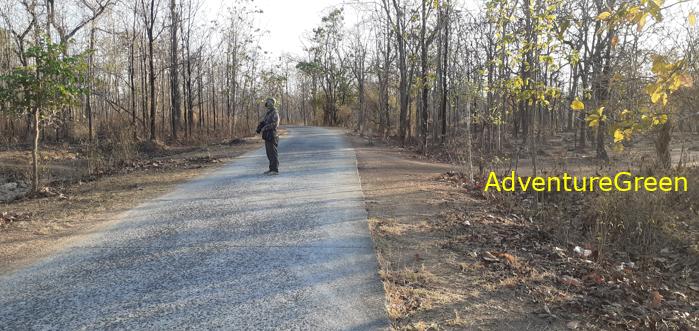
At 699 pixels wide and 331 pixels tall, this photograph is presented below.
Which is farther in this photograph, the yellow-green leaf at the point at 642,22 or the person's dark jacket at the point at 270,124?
the person's dark jacket at the point at 270,124

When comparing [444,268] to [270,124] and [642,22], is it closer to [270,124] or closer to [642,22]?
[642,22]

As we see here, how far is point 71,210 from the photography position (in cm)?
671

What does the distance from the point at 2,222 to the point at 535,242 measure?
21.9 ft

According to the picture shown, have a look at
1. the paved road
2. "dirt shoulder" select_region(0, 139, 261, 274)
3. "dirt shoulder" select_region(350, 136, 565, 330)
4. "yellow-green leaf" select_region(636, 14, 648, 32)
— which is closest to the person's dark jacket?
"dirt shoulder" select_region(0, 139, 261, 274)

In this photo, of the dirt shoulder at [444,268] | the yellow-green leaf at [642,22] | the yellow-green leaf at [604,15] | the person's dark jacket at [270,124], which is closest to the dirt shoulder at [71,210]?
the person's dark jacket at [270,124]

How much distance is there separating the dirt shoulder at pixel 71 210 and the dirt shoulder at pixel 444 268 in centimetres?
346

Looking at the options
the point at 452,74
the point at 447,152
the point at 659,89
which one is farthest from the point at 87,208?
the point at 452,74

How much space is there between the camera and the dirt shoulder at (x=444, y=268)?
3.67 meters

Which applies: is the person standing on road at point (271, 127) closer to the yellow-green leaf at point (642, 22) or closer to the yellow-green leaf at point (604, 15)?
the yellow-green leaf at point (604, 15)

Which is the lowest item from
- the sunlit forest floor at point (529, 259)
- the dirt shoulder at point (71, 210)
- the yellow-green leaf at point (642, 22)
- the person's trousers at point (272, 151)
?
the sunlit forest floor at point (529, 259)

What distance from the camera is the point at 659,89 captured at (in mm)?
2521

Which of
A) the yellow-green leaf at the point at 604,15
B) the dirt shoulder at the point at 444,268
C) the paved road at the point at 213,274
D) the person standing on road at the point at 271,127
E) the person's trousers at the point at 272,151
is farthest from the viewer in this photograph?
the person's trousers at the point at 272,151

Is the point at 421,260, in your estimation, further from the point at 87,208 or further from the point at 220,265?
the point at 87,208

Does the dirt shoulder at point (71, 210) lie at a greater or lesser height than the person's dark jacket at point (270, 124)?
lesser
